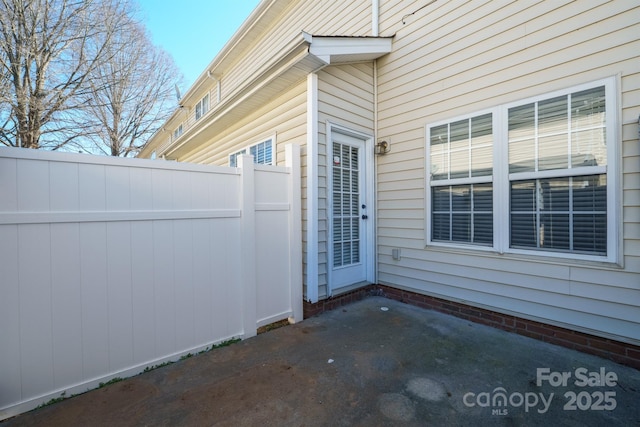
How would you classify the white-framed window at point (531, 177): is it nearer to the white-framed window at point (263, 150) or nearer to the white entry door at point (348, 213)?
the white entry door at point (348, 213)

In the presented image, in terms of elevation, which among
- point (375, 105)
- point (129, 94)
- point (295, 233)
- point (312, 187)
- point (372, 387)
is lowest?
point (372, 387)

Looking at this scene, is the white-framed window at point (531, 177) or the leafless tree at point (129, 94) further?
the leafless tree at point (129, 94)

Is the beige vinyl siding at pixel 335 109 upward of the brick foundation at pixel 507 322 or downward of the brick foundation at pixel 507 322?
upward

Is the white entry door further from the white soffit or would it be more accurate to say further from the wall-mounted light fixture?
the white soffit

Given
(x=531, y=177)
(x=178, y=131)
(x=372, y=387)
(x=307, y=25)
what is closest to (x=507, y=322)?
(x=531, y=177)

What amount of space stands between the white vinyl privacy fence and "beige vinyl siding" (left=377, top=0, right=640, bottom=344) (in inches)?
80.1

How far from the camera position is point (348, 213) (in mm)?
4109

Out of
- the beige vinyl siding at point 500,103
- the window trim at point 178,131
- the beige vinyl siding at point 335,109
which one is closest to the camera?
the beige vinyl siding at point 500,103

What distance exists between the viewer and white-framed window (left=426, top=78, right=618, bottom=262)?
2568 millimetres

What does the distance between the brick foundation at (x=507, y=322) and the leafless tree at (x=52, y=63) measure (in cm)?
867

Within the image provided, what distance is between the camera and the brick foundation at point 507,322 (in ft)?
8.12

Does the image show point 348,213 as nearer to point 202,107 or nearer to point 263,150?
point 263,150

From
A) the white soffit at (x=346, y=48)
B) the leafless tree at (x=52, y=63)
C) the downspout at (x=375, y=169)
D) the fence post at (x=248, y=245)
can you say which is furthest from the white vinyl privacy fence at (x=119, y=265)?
the leafless tree at (x=52, y=63)

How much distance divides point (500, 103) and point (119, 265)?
4.13 meters
